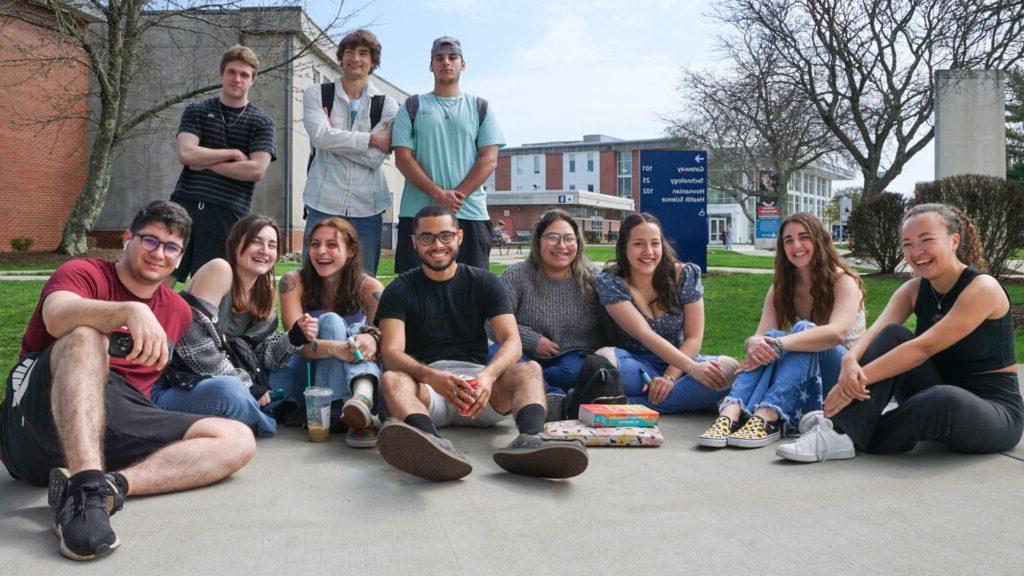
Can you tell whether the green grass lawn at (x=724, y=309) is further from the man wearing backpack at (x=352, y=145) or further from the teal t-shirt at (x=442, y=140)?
the teal t-shirt at (x=442, y=140)

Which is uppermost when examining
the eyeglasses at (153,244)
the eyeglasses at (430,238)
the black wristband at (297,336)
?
the eyeglasses at (430,238)

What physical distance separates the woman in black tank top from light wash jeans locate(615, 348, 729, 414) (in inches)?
41.0

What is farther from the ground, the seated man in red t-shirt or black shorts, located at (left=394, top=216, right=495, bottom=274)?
black shorts, located at (left=394, top=216, right=495, bottom=274)

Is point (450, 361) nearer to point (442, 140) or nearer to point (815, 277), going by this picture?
point (442, 140)

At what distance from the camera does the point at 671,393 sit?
500cm

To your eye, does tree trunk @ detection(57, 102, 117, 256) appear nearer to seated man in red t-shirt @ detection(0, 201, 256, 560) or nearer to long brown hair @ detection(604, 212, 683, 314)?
long brown hair @ detection(604, 212, 683, 314)

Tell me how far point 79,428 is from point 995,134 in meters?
17.8

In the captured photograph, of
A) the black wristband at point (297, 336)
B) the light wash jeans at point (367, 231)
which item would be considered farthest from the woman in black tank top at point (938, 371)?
the light wash jeans at point (367, 231)

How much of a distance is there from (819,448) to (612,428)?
41.2 inches

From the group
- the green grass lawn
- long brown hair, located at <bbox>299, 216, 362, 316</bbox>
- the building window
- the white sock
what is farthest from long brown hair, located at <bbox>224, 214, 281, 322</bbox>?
the building window

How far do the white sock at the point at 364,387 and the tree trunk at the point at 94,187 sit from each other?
1899 cm

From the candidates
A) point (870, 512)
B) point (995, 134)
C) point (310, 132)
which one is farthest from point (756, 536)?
point (995, 134)

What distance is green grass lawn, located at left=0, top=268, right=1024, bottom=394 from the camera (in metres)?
7.93

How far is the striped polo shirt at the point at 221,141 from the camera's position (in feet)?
18.4
